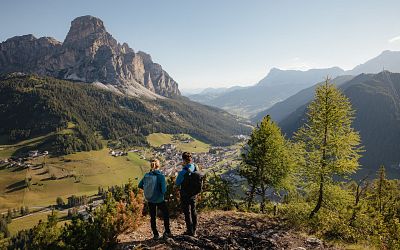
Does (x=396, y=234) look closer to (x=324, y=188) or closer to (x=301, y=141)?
(x=324, y=188)

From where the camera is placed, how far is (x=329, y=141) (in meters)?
24.2

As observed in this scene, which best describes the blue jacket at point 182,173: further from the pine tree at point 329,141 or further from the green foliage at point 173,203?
the pine tree at point 329,141

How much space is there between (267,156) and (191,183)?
60.9 ft

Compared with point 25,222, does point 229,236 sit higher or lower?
higher

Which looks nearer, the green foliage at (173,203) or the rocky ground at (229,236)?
the rocky ground at (229,236)

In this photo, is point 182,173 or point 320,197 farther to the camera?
point 320,197

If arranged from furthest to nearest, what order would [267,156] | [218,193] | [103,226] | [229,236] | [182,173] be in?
1. [267,156]
2. [218,193]
3. [229,236]
4. [182,173]
5. [103,226]

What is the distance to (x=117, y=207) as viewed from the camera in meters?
16.0

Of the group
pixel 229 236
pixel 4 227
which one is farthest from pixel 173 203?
pixel 4 227

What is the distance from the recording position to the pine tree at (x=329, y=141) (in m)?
23.8

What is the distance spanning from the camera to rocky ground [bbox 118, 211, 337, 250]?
45.7 ft

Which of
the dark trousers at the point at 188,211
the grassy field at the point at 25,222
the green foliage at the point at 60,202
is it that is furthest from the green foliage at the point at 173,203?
the green foliage at the point at 60,202

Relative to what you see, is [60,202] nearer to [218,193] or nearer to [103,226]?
[218,193]

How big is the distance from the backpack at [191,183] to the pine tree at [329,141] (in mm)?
12982
